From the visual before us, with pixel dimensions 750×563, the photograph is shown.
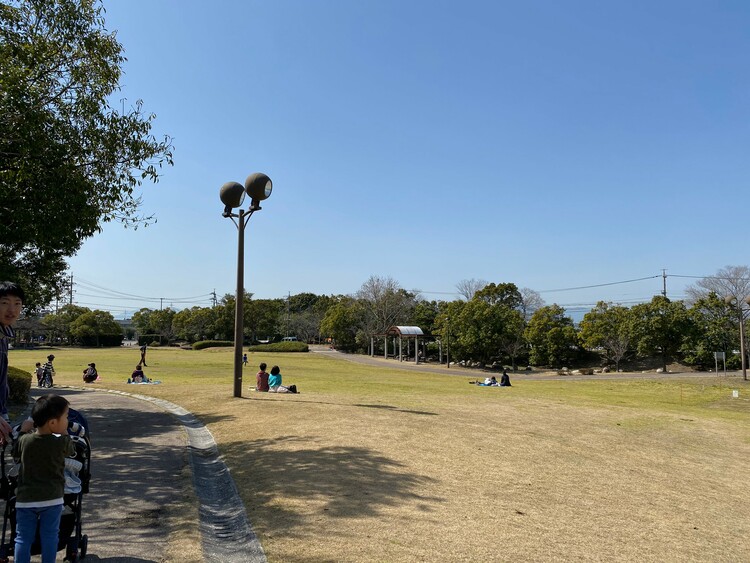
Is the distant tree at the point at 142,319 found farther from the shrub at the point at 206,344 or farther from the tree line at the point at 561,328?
the shrub at the point at 206,344

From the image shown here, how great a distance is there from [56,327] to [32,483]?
86325 mm

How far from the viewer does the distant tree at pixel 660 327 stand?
43188 mm

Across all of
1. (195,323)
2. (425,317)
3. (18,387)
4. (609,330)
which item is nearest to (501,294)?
(425,317)

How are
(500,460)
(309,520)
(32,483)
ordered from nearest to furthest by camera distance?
(32,483), (309,520), (500,460)

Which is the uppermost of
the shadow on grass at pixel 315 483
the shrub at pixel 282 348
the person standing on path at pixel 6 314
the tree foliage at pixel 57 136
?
the tree foliage at pixel 57 136

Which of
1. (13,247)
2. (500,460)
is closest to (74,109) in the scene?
(13,247)

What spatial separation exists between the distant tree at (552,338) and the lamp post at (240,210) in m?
39.0

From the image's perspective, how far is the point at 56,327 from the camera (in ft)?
249

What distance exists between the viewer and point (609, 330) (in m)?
45.2

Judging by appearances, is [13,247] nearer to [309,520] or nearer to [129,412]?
[129,412]

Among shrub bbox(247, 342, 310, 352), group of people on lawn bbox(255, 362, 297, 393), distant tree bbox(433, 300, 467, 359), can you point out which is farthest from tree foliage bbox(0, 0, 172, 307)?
shrub bbox(247, 342, 310, 352)

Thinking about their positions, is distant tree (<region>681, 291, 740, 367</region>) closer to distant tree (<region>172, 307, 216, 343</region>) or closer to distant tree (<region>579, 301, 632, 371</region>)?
distant tree (<region>579, 301, 632, 371</region>)

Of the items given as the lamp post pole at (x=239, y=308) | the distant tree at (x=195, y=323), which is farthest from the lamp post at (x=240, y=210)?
the distant tree at (x=195, y=323)

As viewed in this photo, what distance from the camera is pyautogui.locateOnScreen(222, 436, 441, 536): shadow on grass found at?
4801 mm
